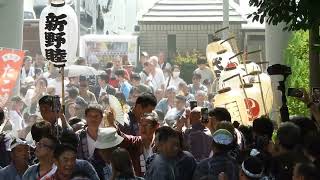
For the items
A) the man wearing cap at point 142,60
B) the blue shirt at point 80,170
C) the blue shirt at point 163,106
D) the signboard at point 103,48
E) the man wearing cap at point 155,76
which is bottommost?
the blue shirt at point 80,170

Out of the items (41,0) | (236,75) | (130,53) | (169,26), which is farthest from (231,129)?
(41,0)

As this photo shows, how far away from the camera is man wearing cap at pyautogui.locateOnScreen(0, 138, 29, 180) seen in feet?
26.3

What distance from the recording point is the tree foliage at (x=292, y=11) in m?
8.30

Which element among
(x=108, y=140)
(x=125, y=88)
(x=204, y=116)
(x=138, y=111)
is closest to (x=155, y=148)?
(x=108, y=140)

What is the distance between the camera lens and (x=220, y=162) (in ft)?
24.2

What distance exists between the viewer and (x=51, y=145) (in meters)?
7.73

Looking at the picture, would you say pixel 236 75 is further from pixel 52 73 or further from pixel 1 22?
pixel 52 73

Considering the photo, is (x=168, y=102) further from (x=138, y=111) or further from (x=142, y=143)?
(x=142, y=143)

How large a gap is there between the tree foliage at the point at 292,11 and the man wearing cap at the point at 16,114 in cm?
707

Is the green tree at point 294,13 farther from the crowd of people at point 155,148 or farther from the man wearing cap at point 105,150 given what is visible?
the man wearing cap at point 105,150

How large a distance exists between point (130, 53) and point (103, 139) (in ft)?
53.8

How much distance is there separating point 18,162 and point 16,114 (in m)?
7.83

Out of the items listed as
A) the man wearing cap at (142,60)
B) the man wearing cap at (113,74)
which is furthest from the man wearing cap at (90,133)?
the man wearing cap at (142,60)

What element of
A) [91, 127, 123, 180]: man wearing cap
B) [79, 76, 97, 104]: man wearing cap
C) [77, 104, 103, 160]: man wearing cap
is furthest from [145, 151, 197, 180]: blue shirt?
[79, 76, 97, 104]: man wearing cap
